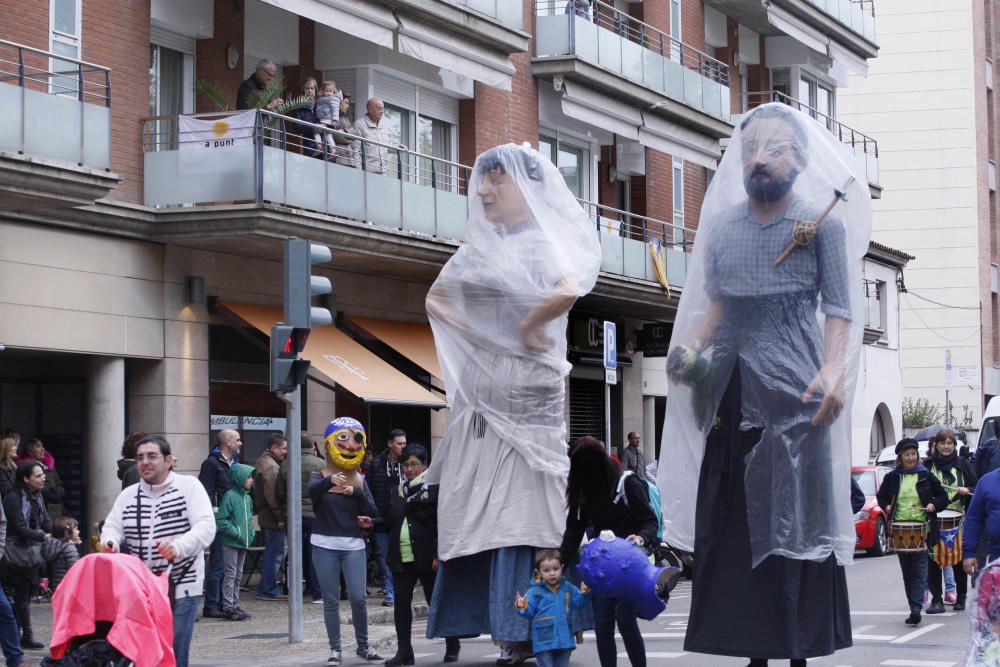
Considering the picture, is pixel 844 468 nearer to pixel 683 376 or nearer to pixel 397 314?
pixel 683 376

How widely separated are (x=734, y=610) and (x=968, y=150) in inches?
1857

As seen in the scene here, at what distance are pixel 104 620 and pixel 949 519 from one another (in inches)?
360

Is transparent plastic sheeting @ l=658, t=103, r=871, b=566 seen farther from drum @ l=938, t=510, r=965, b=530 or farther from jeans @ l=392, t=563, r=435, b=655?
drum @ l=938, t=510, r=965, b=530

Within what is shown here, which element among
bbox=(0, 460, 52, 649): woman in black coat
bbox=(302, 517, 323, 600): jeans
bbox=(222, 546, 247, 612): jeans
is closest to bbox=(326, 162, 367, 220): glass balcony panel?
bbox=(302, 517, 323, 600): jeans

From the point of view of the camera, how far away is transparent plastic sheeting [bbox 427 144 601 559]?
9.81 meters

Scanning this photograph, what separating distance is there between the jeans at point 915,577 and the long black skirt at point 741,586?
661 cm

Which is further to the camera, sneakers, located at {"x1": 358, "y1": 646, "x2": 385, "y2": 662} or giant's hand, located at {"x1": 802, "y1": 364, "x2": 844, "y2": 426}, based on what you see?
sneakers, located at {"x1": 358, "y1": 646, "x2": 385, "y2": 662}

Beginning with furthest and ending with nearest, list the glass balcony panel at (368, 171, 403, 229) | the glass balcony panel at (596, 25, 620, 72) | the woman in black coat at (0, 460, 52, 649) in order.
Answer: the glass balcony panel at (596, 25, 620, 72)
the glass balcony panel at (368, 171, 403, 229)
the woman in black coat at (0, 460, 52, 649)

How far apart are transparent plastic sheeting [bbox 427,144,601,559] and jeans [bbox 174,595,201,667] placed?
1.79 m

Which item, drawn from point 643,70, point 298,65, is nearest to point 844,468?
point 298,65

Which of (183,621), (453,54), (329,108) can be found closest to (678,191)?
(453,54)

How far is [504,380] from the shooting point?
990 centimetres

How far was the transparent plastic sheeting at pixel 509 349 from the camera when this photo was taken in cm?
981

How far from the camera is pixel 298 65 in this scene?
2242cm
